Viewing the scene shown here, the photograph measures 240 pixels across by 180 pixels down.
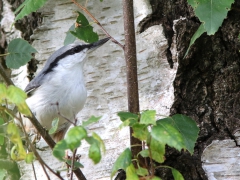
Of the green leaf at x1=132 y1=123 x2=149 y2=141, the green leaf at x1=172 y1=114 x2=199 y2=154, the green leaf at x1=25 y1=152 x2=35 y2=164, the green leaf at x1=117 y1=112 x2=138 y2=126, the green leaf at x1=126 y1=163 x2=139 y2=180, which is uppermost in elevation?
the green leaf at x1=117 y1=112 x2=138 y2=126

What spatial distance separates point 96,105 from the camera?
249 centimetres

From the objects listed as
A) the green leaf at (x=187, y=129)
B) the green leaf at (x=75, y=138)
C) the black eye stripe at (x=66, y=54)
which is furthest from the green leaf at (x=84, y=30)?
the green leaf at (x=75, y=138)

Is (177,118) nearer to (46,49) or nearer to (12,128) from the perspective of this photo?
(12,128)

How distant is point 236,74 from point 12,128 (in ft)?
3.99

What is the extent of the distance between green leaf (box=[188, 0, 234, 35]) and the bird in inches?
34.0

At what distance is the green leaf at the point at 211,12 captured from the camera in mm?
1794

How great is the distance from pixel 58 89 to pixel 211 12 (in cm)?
121

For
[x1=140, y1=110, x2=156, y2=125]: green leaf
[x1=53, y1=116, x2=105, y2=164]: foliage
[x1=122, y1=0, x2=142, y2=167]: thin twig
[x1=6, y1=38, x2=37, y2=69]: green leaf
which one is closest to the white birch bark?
[x1=122, y1=0, x2=142, y2=167]: thin twig

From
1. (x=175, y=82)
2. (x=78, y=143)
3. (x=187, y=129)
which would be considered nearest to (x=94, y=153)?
(x=78, y=143)

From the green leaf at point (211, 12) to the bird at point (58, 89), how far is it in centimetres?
86

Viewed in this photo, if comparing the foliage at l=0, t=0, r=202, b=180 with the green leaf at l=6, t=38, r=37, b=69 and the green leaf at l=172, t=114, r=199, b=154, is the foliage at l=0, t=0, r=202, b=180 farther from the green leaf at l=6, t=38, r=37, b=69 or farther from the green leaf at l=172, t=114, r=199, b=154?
the green leaf at l=6, t=38, r=37, b=69

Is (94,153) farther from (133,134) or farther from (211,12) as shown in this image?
(211,12)

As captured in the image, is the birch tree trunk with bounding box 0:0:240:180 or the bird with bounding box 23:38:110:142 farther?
the bird with bounding box 23:38:110:142

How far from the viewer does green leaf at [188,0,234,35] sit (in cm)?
179
